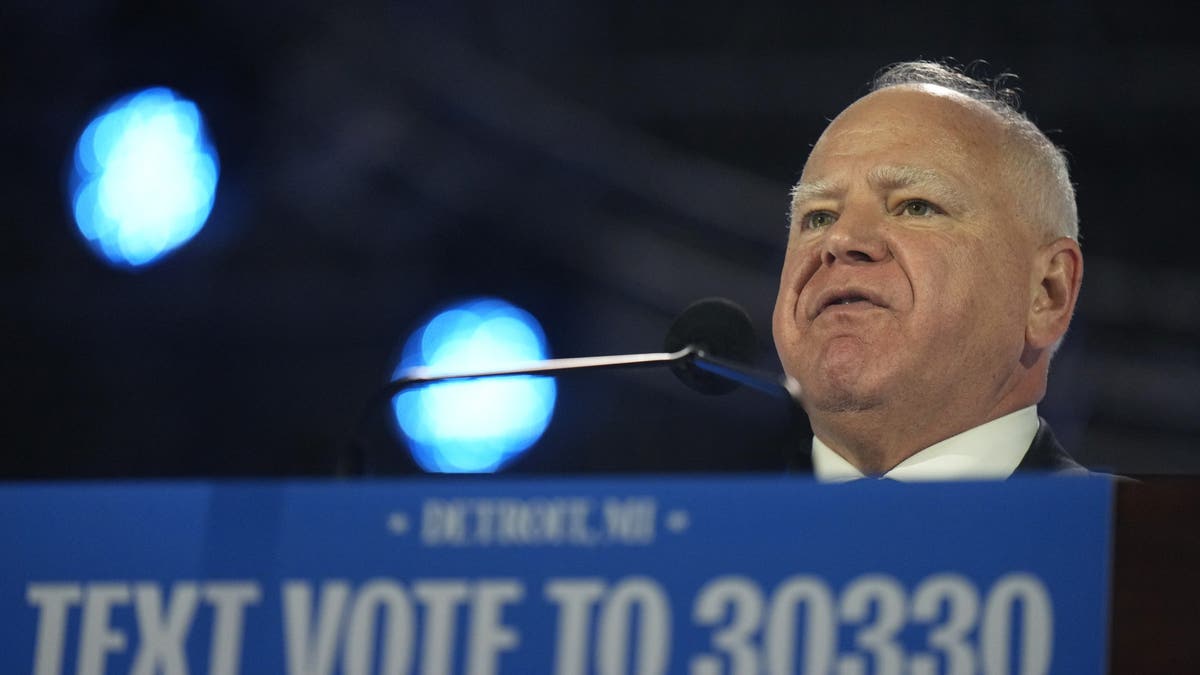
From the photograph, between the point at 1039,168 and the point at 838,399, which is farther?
the point at 1039,168

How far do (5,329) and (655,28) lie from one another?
2.87 m

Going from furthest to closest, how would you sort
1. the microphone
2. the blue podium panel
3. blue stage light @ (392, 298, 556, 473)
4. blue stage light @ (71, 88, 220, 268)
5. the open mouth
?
blue stage light @ (392, 298, 556, 473)
blue stage light @ (71, 88, 220, 268)
the open mouth
the microphone
the blue podium panel

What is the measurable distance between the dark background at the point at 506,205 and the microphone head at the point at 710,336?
3181 millimetres

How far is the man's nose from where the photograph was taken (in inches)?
80.4

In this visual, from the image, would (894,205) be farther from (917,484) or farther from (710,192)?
(710,192)

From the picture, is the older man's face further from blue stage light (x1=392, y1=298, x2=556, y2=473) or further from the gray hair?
blue stage light (x1=392, y1=298, x2=556, y2=473)

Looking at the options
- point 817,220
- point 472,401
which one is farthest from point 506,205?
point 817,220

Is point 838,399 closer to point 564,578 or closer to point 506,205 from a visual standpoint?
point 564,578

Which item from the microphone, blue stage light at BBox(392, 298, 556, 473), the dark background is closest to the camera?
the microphone

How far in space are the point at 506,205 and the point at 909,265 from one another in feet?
13.5

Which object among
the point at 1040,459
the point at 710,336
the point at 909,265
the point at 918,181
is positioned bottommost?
the point at 1040,459

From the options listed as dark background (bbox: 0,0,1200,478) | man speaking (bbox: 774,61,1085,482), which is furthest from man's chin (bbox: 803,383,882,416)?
dark background (bbox: 0,0,1200,478)

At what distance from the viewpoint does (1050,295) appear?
2115 mm

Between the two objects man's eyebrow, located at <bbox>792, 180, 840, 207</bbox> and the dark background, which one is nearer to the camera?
man's eyebrow, located at <bbox>792, 180, 840, 207</bbox>
